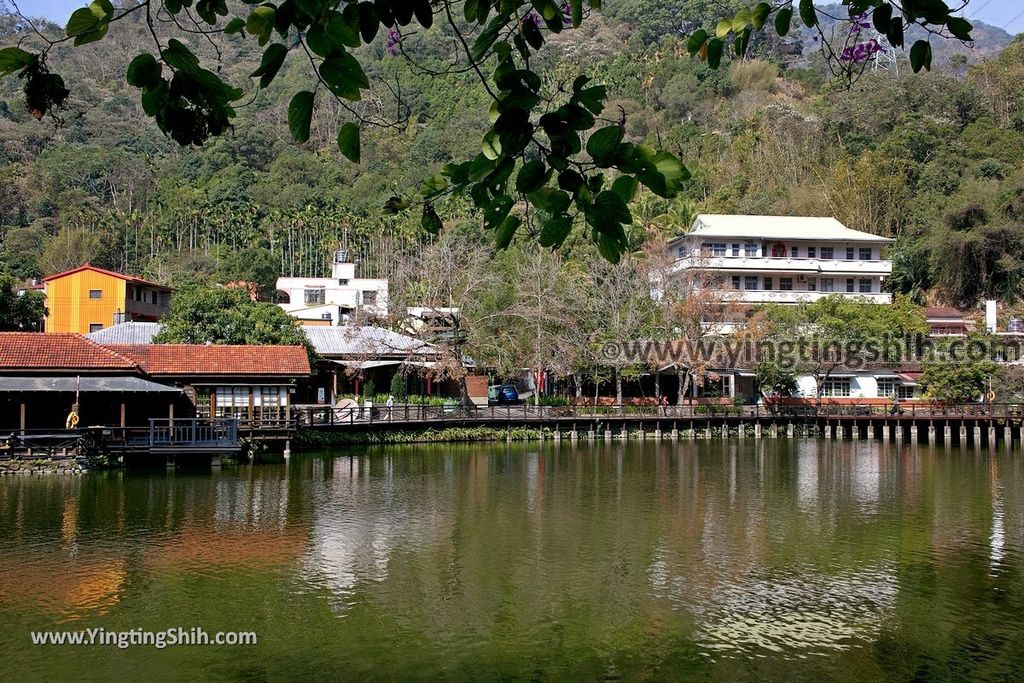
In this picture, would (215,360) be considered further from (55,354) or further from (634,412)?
(634,412)

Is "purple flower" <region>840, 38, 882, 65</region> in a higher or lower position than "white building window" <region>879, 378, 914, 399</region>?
higher

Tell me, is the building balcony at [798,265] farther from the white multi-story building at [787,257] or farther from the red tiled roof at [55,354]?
the red tiled roof at [55,354]

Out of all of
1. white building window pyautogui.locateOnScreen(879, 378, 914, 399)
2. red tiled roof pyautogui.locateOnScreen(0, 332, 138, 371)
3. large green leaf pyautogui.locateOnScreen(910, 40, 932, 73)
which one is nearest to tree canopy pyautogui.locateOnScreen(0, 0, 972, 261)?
large green leaf pyautogui.locateOnScreen(910, 40, 932, 73)

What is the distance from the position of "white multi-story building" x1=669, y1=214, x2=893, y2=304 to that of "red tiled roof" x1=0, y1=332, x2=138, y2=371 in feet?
112

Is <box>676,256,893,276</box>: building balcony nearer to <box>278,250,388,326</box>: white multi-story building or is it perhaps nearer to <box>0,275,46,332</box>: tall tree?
<box>278,250,388,326</box>: white multi-story building

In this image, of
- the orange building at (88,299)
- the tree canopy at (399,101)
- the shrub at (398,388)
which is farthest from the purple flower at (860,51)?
the orange building at (88,299)

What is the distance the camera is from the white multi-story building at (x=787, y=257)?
181 ft

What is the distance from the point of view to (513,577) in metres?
14.7

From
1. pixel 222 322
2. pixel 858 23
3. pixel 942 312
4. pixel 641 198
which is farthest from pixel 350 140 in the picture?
pixel 641 198

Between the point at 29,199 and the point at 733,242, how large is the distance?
6117 centimetres

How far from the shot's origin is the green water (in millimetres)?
10898

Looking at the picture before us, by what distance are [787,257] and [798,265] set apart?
37.3 inches

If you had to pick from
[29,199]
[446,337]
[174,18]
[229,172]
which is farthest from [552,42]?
[174,18]

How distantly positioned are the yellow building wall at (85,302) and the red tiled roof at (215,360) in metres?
22.4
